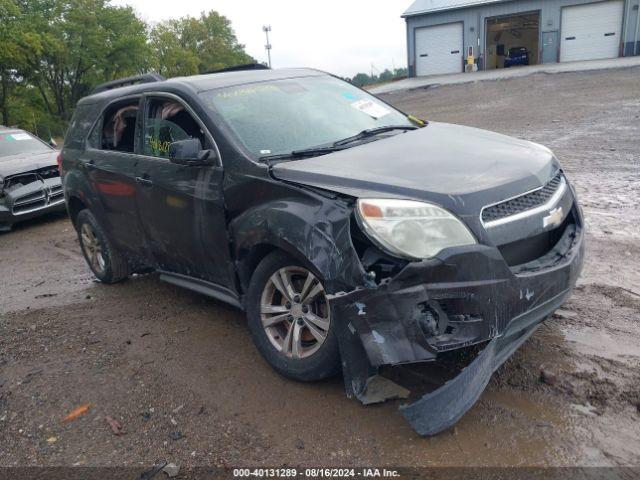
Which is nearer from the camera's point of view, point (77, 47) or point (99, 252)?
point (99, 252)

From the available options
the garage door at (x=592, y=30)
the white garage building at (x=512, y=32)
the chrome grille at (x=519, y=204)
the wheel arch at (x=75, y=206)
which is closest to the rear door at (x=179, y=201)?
the wheel arch at (x=75, y=206)

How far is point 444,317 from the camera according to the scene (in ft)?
9.20

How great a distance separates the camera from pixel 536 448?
2732 mm

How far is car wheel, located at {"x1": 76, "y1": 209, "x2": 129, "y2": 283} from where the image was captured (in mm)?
5555

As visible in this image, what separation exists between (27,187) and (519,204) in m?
8.28

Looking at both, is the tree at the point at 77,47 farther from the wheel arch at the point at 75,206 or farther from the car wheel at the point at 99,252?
the car wheel at the point at 99,252

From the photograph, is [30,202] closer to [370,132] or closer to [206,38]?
[370,132]

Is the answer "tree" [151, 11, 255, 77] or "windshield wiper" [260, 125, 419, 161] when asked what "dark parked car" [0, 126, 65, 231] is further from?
"tree" [151, 11, 255, 77]

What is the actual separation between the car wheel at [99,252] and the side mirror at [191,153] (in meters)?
2.07

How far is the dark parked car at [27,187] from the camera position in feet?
28.8

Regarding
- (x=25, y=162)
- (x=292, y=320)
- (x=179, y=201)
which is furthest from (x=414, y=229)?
(x=25, y=162)

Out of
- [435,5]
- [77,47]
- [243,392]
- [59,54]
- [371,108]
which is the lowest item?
[243,392]

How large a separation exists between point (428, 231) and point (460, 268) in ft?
0.80

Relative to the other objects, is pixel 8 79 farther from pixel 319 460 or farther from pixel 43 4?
pixel 319 460
